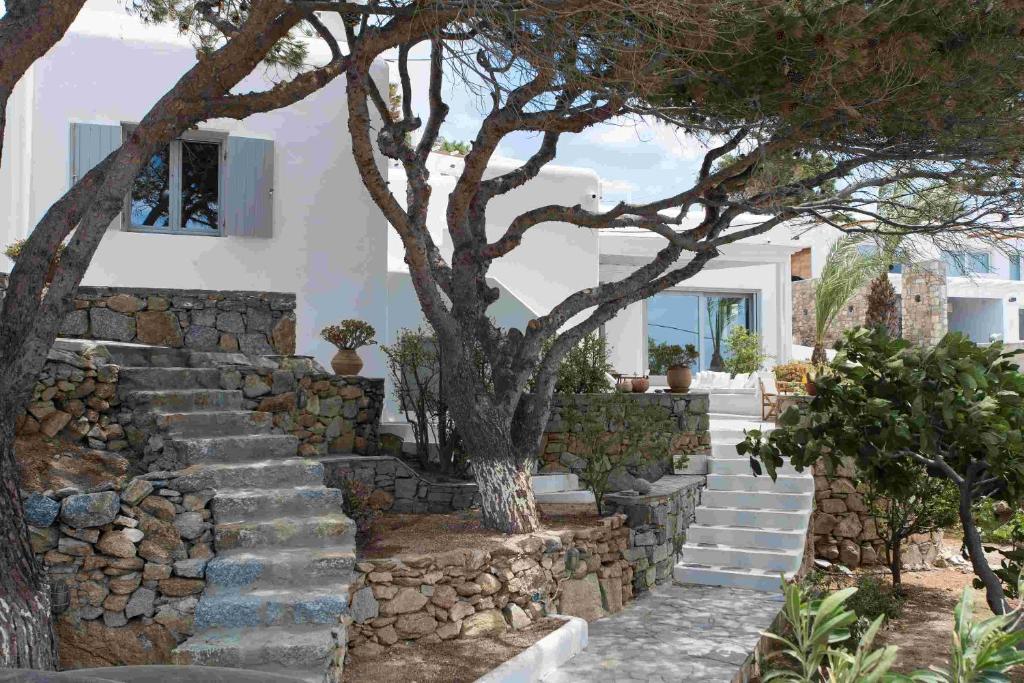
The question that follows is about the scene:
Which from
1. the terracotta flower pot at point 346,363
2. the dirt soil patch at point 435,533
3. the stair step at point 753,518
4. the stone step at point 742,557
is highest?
the terracotta flower pot at point 346,363

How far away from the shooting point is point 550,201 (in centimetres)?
1456

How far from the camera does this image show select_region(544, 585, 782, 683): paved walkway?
6.08 metres

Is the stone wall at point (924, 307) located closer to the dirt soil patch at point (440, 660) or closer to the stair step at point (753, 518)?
the stair step at point (753, 518)

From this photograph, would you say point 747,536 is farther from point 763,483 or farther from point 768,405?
point 768,405

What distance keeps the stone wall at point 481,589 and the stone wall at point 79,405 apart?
2511 mm

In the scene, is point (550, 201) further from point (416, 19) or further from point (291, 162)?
point (416, 19)

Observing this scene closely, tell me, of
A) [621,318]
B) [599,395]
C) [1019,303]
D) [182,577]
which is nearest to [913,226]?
[599,395]

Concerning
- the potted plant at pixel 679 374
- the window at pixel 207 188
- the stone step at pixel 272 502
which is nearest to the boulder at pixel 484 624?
the stone step at pixel 272 502

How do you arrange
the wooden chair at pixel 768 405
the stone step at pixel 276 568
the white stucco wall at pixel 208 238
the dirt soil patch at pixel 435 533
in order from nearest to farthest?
the stone step at pixel 276 568 → the dirt soil patch at pixel 435 533 → the white stucco wall at pixel 208 238 → the wooden chair at pixel 768 405

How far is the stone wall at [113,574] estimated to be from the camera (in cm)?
522

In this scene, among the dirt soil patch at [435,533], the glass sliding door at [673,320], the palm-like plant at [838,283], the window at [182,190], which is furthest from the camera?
the glass sliding door at [673,320]

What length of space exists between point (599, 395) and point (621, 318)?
21.1 feet

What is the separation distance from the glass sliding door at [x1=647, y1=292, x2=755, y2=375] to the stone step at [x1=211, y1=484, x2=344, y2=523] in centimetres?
1335

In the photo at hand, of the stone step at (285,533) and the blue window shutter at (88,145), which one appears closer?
the stone step at (285,533)
